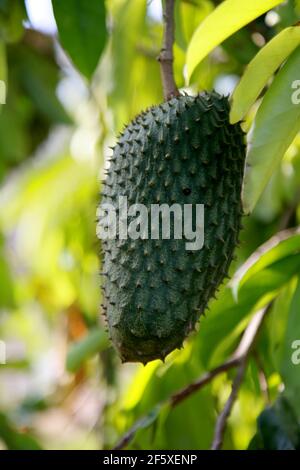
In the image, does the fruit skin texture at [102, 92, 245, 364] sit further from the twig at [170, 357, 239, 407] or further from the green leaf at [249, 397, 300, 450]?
the twig at [170, 357, 239, 407]

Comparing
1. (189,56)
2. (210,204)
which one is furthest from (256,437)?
(189,56)

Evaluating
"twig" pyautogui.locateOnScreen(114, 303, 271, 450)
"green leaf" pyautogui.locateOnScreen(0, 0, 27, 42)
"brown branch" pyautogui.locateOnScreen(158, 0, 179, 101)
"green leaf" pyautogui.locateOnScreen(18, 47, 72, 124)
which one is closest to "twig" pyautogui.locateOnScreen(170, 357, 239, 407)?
"twig" pyautogui.locateOnScreen(114, 303, 271, 450)

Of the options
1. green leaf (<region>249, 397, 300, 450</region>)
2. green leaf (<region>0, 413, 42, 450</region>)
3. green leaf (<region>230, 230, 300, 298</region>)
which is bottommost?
green leaf (<region>0, 413, 42, 450</region>)

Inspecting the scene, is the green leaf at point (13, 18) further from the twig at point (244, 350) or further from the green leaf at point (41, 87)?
the green leaf at point (41, 87)

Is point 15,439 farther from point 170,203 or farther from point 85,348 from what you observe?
point 170,203

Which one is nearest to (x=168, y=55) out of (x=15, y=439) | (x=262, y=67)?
(x=262, y=67)

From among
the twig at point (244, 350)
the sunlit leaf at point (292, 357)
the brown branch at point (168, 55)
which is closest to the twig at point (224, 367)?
the twig at point (244, 350)
